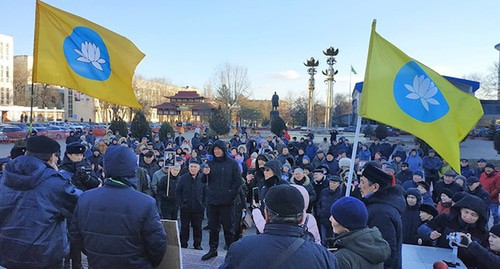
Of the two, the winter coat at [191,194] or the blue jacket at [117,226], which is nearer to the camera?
the blue jacket at [117,226]

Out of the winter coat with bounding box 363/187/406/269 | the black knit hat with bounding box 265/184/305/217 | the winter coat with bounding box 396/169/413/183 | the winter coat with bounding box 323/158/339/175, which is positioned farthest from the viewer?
the winter coat with bounding box 323/158/339/175

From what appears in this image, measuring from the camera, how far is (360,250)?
98.2 inches

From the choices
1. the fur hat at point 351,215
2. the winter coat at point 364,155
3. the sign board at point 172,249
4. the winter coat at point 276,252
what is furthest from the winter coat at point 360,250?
the winter coat at point 364,155

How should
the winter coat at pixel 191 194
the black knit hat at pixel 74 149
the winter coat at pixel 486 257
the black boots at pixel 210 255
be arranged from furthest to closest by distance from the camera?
the winter coat at pixel 191 194 < the black boots at pixel 210 255 < the black knit hat at pixel 74 149 < the winter coat at pixel 486 257

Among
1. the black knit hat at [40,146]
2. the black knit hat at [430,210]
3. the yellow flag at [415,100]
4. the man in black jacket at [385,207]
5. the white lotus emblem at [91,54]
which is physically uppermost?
the white lotus emblem at [91,54]

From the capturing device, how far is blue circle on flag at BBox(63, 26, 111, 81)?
4891 mm

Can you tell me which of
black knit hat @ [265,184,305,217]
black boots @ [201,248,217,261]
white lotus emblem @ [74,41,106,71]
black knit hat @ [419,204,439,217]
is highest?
white lotus emblem @ [74,41,106,71]

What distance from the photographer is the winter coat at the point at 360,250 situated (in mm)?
2457

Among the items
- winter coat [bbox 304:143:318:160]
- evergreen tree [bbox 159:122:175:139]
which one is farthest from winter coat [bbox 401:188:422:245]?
evergreen tree [bbox 159:122:175:139]

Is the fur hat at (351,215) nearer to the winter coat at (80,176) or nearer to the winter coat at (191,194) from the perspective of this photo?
the winter coat at (80,176)

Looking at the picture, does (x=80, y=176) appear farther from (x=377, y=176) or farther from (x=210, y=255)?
(x=377, y=176)

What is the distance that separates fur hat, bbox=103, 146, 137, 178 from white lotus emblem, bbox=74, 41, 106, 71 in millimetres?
2626

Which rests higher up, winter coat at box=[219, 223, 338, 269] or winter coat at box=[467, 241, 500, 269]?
winter coat at box=[219, 223, 338, 269]

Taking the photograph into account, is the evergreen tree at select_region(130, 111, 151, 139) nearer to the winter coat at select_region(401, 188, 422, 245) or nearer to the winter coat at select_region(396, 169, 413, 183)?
the winter coat at select_region(396, 169, 413, 183)
